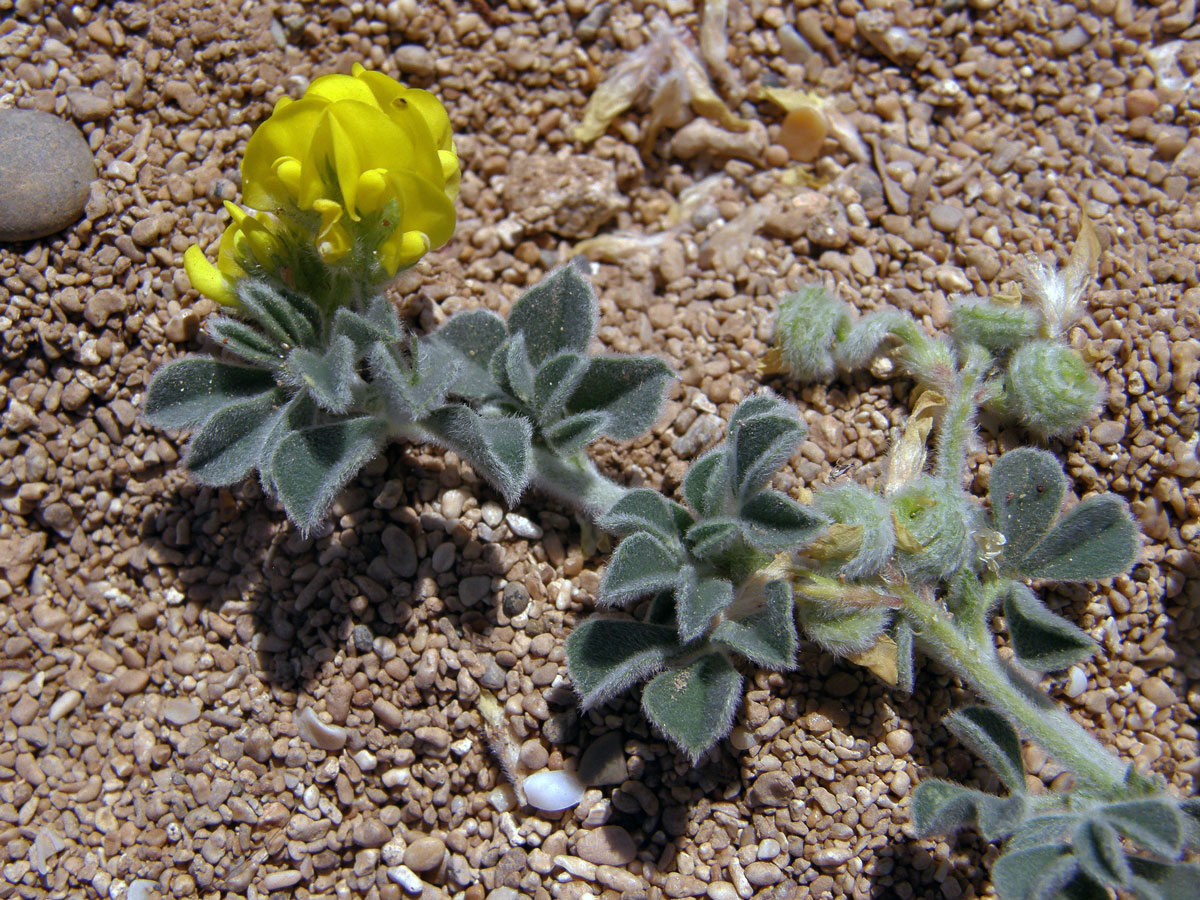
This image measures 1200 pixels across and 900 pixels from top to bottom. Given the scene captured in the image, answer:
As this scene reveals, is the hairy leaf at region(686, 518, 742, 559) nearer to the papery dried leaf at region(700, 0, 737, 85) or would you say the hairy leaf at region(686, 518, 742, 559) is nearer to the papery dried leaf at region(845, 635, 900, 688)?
the papery dried leaf at region(845, 635, 900, 688)

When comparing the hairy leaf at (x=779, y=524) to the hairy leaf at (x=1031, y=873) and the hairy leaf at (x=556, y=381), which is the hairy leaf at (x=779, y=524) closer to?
the hairy leaf at (x=556, y=381)

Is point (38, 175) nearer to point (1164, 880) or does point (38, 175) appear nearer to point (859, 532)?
point (859, 532)

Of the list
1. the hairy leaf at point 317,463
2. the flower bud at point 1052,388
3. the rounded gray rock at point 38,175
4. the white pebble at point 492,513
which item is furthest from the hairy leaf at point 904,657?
the rounded gray rock at point 38,175

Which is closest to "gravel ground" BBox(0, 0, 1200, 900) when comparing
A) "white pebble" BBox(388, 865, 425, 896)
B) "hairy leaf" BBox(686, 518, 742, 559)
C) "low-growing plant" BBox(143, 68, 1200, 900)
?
"white pebble" BBox(388, 865, 425, 896)

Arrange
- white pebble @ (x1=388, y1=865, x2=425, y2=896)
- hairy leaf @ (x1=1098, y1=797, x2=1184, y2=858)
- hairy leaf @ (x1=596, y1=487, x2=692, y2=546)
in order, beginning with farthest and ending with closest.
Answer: white pebble @ (x1=388, y1=865, x2=425, y2=896) → hairy leaf @ (x1=596, y1=487, x2=692, y2=546) → hairy leaf @ (x1=1098, y1=797, x2=1184, y2=858)

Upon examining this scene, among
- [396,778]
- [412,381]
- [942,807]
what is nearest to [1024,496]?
[942,807]

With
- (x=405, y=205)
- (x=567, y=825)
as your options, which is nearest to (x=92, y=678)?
(x=567, y=825)

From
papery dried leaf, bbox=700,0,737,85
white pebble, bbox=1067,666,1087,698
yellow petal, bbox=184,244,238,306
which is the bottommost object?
white pebble, bbox=1067,666,1087,698

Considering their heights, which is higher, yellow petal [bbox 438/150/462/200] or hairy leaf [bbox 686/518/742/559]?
yellow petal [bbox 438/150/462/200]
